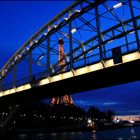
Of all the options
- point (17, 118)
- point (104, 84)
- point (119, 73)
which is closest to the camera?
point (119, 73)

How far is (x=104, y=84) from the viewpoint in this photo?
36.5 meters

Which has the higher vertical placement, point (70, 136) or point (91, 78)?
point (91, 78)

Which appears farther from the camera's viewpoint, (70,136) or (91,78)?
(70,136)

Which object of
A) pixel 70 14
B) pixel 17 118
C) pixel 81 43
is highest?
pixel 70 14

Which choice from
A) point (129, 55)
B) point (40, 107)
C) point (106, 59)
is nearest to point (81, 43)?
point (106, 59)

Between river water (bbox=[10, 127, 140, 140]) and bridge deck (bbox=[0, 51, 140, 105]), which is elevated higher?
bridge deck (bbox=[0, 51, 140, 105])

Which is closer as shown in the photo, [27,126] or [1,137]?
[1,137]

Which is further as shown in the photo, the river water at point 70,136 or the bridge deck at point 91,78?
the river water at point 70,136

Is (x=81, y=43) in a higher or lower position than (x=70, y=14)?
lower

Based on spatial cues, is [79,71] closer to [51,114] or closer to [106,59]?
[106,59]

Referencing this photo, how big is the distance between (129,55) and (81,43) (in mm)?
15060

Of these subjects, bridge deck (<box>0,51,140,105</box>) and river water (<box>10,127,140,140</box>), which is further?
river water (<box>10,127,140,140</box>)

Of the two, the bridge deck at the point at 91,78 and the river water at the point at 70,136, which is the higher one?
the bridge deck at the point at 91,78

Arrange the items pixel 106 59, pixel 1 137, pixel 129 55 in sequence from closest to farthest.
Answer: pixel 129 55, pixel 106 59, pixel 1 137
